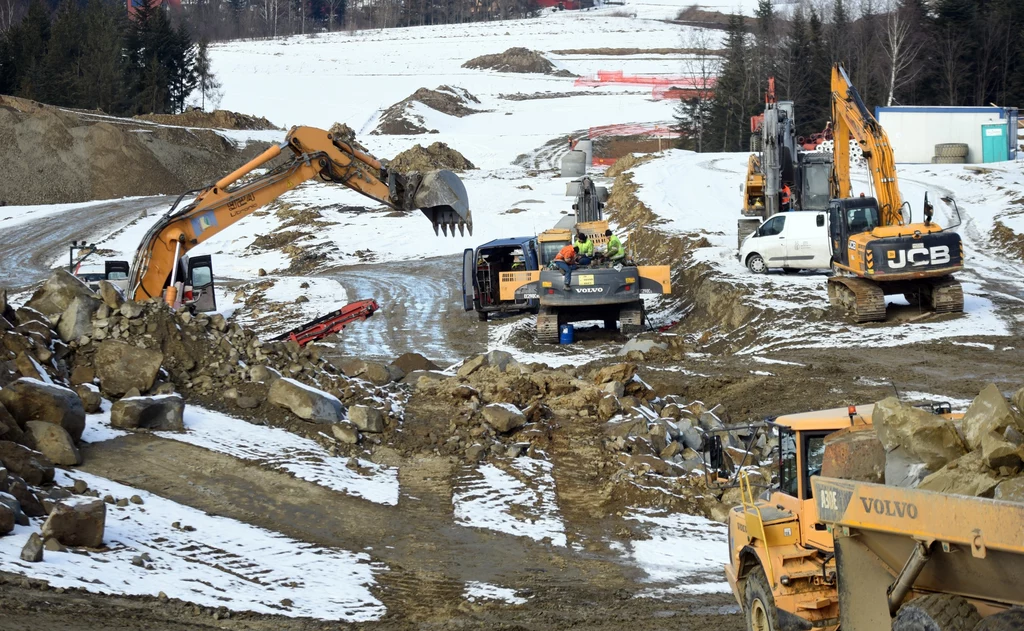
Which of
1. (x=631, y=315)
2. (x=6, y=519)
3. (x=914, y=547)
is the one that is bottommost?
(x=631, y=315)

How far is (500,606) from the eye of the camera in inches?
355

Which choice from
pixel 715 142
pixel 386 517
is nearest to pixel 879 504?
pixel 386 517

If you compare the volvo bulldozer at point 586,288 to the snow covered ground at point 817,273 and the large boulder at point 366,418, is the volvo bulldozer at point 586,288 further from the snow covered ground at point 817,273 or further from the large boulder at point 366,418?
the large boulder at point 366,418

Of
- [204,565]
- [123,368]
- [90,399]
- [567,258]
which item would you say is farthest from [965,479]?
[567,258]

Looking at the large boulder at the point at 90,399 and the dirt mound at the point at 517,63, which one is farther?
the dirt mound at the point at 517,63

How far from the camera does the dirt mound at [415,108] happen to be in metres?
65.4

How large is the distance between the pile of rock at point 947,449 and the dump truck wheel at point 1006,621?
461 mm

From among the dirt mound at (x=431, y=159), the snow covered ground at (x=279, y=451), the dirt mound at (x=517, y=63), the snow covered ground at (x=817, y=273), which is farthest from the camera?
the dirt mound at (x=517, y=63)

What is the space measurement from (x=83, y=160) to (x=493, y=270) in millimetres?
30444

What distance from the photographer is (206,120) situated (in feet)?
190

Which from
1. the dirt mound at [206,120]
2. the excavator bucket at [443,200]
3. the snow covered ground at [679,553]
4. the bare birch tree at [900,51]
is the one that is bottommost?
the snow covered ground at [679,553]

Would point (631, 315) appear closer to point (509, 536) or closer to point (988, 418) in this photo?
point (509, 536)

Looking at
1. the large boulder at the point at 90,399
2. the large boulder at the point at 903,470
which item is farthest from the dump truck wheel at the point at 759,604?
the large boulder at the point at 90,399

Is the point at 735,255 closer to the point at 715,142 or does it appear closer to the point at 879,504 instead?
the point at 879,504
